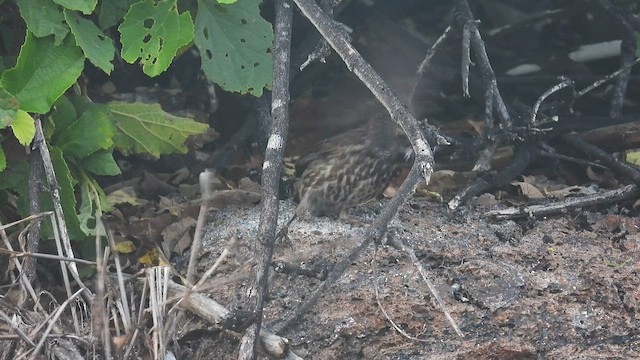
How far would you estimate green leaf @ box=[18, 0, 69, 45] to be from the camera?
3385mm

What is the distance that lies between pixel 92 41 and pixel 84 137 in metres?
0.38

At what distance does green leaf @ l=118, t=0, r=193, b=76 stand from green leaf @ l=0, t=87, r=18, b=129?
17.1 inches

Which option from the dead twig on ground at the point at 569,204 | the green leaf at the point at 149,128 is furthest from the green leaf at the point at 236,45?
the dead twig on ground at the point at 569,204

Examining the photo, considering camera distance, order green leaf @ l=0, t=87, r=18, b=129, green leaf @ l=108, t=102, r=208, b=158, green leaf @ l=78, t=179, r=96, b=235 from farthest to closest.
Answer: green leaf @ l=108, t=102, r=208, b=158 < green leaf @ l=78, t=179, r=96, b=235 < green leaf @ l=0, t=87, r=18, b=129

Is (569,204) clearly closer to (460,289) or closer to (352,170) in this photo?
(460,289)

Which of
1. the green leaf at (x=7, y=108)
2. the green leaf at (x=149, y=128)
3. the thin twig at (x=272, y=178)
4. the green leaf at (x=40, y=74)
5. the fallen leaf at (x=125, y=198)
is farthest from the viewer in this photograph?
the fallen leaf at (x=125, y=198)

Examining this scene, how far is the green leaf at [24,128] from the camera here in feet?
10.7

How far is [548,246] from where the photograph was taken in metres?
3.82

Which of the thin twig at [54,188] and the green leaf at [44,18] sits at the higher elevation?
the green leaf at [44,18]

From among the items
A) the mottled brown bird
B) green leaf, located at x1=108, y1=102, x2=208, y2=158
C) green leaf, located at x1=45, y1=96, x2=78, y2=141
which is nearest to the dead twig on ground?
the mottled brown bird

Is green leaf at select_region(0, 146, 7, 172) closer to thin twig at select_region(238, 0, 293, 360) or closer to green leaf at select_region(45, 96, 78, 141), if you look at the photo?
green leaf at select_region(45, 96, 78, 141)

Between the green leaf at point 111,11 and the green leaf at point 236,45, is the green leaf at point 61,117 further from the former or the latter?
the green leaf at point 236,45

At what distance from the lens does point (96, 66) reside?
3605 millimetres

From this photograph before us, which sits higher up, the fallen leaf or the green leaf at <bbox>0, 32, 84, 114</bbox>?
the green leaf at <bbox>0, 32, 84, 114</bbox>
